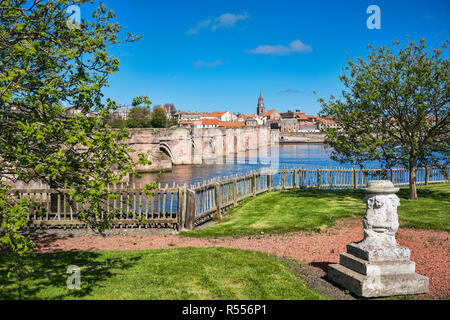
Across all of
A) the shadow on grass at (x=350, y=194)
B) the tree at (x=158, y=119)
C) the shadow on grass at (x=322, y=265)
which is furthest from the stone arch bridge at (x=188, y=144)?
the shadow on grass at (x=322, y=265)

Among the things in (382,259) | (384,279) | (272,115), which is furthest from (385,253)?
(272,115)

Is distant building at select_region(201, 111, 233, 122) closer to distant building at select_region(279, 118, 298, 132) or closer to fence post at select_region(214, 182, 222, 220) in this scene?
distant building at select_region(279, 118, 298, 132)

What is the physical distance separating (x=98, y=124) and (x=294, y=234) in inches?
328

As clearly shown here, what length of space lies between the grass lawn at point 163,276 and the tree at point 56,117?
1068 millimetres

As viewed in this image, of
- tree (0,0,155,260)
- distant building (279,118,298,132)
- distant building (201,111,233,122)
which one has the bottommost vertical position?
tree (0,0,155,260)

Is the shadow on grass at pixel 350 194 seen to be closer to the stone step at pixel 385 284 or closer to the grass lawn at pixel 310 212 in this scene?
the grass lawn at pixel 310 212

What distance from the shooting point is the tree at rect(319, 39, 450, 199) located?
17.3 m

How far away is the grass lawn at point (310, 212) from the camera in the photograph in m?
13.4

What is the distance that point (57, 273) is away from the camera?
8086 mm

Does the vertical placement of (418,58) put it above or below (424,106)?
above

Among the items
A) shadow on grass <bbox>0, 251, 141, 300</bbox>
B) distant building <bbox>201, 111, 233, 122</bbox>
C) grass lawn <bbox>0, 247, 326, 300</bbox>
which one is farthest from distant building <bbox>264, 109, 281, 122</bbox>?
shadow on grass <bbox>0, 251, 141, 300</bbox>
